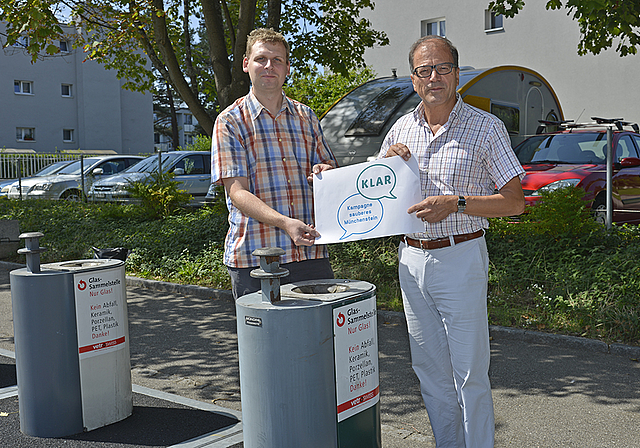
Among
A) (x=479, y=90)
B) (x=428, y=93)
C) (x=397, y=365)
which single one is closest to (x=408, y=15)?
(x=479, y=90)

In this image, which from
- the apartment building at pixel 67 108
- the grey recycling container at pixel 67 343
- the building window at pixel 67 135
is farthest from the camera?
the building window at pixel 67 135

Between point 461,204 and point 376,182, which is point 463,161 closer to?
point 461,204

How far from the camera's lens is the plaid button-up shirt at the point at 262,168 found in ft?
10.7

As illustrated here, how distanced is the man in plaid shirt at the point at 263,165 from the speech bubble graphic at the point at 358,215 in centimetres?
20

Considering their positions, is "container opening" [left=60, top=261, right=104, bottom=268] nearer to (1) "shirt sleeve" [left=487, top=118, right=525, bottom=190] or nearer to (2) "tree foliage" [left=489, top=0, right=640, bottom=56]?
(1) "shirt sleeve" [left=487, top=118, right=525, bottom=190]

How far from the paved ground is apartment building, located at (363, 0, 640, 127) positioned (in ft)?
60.1

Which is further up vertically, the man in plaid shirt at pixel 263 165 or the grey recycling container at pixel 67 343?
the man in plaid shirt at pixel 263 165

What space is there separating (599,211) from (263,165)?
20.1 ft

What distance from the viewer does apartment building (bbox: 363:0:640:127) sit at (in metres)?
22.0

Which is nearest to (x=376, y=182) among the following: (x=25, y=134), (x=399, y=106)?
(x=399, y=106)

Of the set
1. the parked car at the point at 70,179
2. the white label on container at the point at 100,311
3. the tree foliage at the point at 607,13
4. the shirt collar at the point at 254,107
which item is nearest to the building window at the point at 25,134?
the parked car at the point at 70,179

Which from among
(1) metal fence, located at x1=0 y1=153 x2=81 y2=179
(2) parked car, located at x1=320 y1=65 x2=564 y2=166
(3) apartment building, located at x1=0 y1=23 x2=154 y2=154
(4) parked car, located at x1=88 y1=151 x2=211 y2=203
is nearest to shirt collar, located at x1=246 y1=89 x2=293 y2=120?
(2) parked car, located at x1=320 y1=65 x2=564 y2=166

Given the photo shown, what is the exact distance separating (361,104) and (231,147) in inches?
319

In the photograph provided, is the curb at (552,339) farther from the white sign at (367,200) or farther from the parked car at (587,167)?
the white sign at (367,200)
